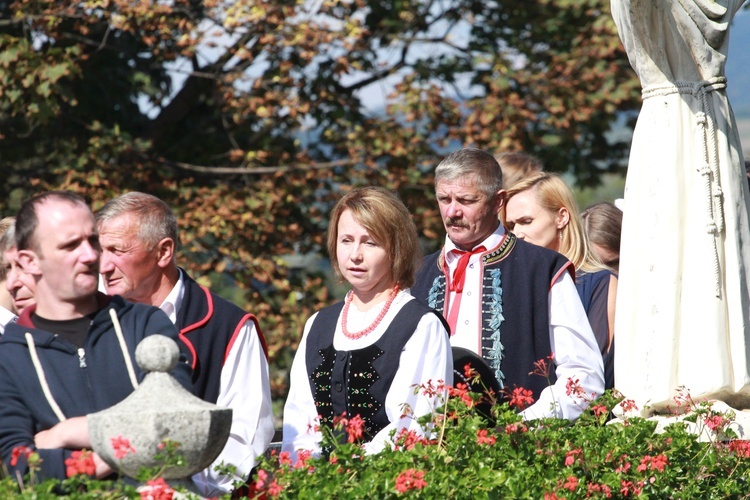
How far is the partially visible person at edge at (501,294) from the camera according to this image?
528cm

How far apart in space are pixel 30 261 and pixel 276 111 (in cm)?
815

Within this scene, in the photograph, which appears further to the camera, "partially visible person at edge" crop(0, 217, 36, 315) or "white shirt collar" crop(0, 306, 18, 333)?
"white shirt collar" crop(0, 306, 18, 333)

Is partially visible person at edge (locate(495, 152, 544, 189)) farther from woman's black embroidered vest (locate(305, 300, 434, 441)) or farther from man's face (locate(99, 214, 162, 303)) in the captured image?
man's face (locate(99, 214, 162, 303))

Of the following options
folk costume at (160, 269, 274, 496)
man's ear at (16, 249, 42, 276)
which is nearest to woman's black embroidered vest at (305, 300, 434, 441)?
folk costume at (160, 269, 274, 496)

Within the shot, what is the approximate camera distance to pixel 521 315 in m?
5.39

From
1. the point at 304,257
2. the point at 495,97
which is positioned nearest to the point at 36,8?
the point at 304,257

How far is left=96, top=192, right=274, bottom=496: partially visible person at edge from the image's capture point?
174 inches

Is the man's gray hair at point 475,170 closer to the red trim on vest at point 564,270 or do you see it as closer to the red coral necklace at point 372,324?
the red trim on vest at point 564,270

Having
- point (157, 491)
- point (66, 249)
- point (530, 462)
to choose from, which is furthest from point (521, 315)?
point (157, 491)

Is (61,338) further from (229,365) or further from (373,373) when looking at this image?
(373,373)

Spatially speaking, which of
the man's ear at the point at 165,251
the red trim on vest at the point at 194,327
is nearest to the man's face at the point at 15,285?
the man's ear at the point at 165,251

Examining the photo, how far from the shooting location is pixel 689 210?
502cm

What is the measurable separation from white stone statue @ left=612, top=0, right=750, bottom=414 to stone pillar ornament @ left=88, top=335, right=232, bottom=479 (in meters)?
2.35

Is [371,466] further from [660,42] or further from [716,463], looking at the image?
[660,42]
